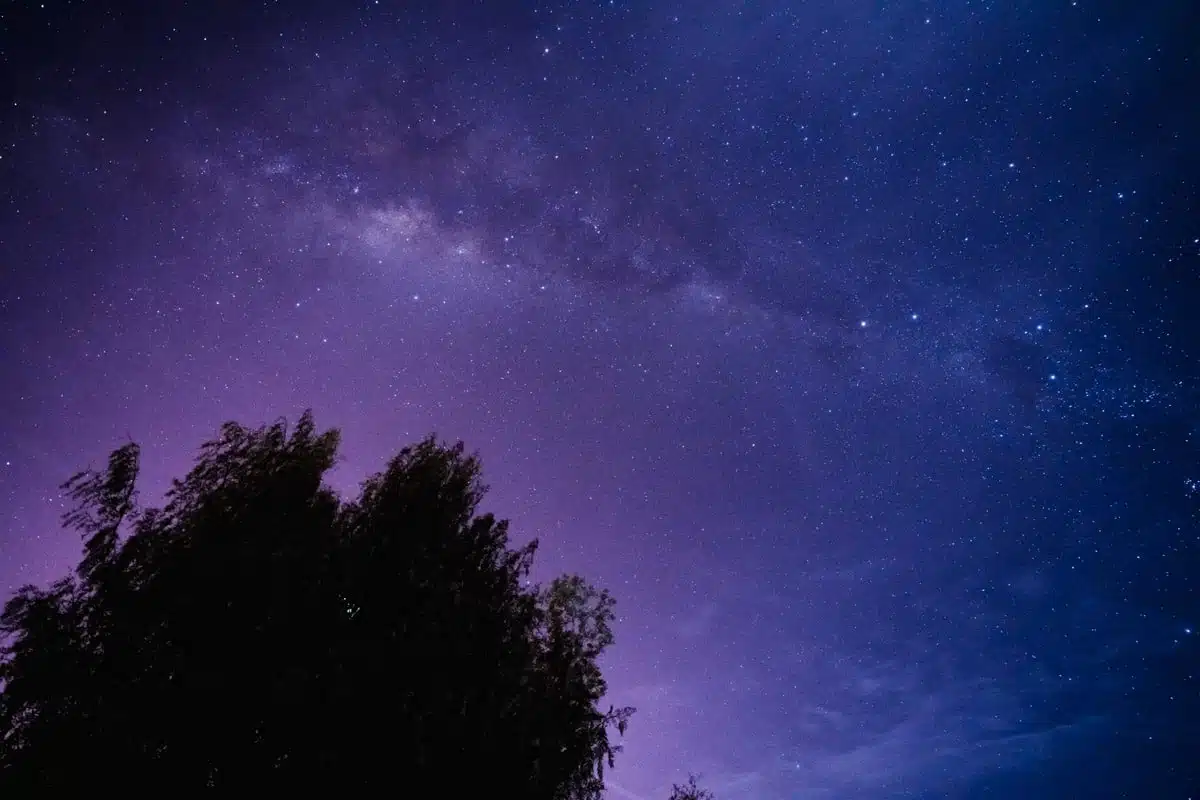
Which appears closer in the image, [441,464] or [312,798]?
[312,798]

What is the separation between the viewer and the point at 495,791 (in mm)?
11586

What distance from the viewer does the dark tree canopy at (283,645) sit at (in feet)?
29.5

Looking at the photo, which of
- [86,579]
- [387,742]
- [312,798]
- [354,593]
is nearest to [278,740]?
[312,798]

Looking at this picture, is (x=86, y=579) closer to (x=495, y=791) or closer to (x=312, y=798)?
(x=312, y=798)

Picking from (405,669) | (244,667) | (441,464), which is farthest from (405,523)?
(244,667)

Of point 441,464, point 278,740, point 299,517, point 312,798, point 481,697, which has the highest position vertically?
point 441,464

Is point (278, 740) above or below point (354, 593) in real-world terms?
below

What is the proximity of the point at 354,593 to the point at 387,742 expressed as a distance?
9.31 feet

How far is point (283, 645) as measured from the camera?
9875 mm

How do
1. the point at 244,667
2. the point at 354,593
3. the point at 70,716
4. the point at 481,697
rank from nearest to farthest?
the point at 70,716 → the point at 244,667 → the point at 354,593 → the point at 481,697

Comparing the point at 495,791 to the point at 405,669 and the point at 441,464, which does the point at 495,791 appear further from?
the point at 441,464

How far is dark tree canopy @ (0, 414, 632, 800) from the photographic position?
9.00m

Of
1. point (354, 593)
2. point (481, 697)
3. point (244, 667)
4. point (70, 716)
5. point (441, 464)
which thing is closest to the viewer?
point (70, 716)

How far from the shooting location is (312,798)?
9.44 m
